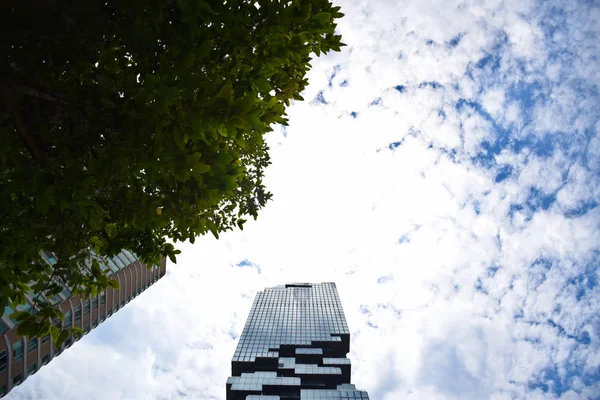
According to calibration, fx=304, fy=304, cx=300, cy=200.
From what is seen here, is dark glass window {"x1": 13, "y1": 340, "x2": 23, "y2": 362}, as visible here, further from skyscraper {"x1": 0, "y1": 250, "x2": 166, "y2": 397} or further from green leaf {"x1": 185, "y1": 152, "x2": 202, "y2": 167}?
green leaf {"x1": 185, "y1": 152, "x2": 202, "y2": 167}

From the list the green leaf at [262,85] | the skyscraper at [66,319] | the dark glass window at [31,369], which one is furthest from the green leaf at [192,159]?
the dark glass window at [31,369]

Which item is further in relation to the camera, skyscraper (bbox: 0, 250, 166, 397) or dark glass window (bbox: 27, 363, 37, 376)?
dark glass window (bbox: 27, 363, 37, 376)

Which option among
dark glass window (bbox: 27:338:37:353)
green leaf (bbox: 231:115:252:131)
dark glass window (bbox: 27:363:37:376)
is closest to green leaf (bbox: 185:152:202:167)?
green leaf (bbox: 231:115:252:131)

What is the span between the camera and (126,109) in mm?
3221

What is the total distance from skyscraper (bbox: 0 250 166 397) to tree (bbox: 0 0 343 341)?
17.7m

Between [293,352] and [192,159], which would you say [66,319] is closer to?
[192,159]

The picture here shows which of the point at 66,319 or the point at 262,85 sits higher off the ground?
the point at 262,85

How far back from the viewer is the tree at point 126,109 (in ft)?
9.70

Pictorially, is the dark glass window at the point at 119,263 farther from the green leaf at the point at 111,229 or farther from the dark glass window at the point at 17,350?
the green leaf at the point at 111,229

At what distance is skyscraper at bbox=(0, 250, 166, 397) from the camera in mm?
31891

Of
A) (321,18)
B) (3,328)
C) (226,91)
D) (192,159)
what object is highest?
(321,18)

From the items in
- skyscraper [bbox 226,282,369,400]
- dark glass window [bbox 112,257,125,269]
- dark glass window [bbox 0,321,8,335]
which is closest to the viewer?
dark glass window [bbox 0,321,8,335]

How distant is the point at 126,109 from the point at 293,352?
3078 inches

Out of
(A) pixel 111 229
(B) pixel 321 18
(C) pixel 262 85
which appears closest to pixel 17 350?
(A) pixel 111 229
